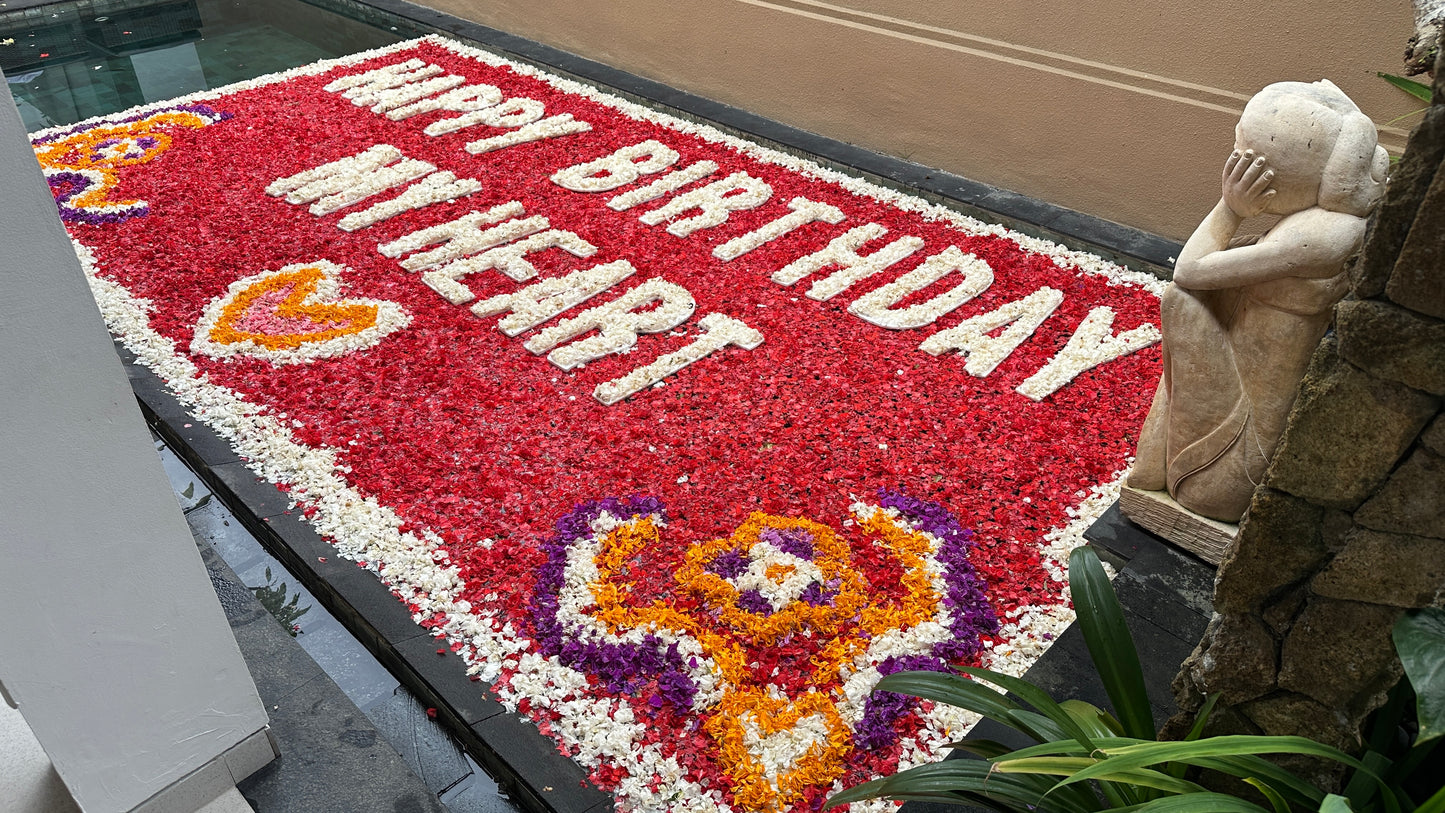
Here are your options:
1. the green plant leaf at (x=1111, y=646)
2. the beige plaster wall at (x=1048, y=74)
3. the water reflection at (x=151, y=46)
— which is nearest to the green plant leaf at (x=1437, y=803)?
the green plant leaf at (x=1111, y=646)

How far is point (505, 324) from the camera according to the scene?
440 centimetres

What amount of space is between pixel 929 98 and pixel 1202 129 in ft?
4.88

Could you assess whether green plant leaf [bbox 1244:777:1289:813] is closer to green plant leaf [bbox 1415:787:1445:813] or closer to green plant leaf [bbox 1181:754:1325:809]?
green plant leaf [bbox 1181:754:1325:809]

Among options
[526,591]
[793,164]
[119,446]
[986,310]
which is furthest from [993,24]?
[119,446]

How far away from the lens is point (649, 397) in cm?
397

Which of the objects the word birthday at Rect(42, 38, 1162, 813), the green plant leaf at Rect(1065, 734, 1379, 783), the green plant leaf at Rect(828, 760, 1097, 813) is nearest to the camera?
the green plant leaf at Rect(1065, 734, 1379, 783)

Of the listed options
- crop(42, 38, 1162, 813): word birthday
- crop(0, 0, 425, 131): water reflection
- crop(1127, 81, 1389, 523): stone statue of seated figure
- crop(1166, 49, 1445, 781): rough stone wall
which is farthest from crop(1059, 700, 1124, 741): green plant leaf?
crop(0, 0, 425, 131): water reflection

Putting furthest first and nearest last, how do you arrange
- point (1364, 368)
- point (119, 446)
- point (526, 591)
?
point (526, 591) < point (119, 446) < point (1364, 368)

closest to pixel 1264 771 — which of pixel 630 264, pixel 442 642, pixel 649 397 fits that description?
pixel 442 642

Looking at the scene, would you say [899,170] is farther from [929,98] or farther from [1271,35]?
[1271,35]

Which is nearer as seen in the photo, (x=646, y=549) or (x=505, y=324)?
(x=646, y=549)

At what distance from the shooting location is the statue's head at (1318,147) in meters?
2.56

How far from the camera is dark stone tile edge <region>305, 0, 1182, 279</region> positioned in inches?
195

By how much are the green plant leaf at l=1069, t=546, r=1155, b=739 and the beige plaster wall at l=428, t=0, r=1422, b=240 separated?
3106 mm
